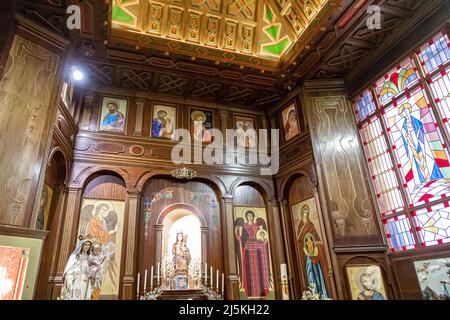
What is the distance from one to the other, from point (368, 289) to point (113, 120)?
24.6 ft

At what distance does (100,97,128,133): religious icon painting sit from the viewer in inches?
338

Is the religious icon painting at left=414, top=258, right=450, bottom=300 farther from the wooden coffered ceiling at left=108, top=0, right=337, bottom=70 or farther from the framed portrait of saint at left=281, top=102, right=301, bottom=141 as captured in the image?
the wooden coffered ceiling at left=108, top=0, right=337, bottom=70

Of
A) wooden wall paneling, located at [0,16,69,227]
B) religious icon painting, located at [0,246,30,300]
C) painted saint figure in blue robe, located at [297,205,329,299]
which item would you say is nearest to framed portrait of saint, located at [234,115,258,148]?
painted saint figure in blue robe, located at [297,205,329,299]

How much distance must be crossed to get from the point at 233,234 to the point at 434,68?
592 cm

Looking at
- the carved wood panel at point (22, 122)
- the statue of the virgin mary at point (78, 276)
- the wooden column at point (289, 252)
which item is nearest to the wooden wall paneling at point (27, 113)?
the carved wood panel at point (22, 122)

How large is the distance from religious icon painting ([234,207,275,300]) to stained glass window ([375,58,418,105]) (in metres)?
4.35

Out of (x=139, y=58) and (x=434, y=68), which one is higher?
(x=139, y=58)

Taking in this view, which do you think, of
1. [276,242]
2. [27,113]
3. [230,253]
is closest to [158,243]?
[230,253]

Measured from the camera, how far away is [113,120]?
870 cm

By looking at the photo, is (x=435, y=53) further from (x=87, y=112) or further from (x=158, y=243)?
(x=87, y=112)

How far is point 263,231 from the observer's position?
8859mm

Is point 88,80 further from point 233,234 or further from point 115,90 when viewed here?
point 233,234

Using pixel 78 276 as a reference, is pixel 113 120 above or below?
above

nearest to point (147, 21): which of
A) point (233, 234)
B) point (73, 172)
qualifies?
point (73, 172)
